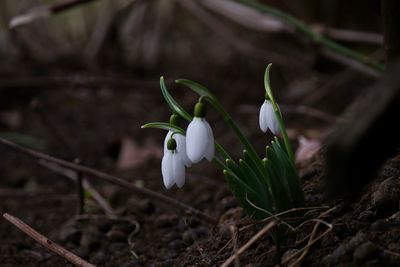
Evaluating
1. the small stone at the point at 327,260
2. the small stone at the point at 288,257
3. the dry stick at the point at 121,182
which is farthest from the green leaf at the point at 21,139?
the small stone at the point at 327,260

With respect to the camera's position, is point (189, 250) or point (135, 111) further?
point (135, 111)

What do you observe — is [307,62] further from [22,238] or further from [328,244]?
[328,244]

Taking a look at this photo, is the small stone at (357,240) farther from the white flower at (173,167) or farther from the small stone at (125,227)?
the small stone at (125,227)

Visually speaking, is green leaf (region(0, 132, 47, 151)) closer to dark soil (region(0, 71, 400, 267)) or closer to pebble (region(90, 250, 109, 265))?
dark soil (region(0, 71, 400, 267))

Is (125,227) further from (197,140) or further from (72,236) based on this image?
(197,140)

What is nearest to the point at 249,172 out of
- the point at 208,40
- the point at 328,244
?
the point at 328,244

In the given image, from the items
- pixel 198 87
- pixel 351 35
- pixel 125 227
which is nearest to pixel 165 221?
pixel 125 227

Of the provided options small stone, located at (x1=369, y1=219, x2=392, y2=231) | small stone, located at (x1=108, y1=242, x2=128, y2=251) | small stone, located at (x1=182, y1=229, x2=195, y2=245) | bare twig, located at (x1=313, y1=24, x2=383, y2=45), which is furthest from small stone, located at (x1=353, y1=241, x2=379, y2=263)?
bare twig, located at (x1=313, y1=24, x2=383, y2=45)
